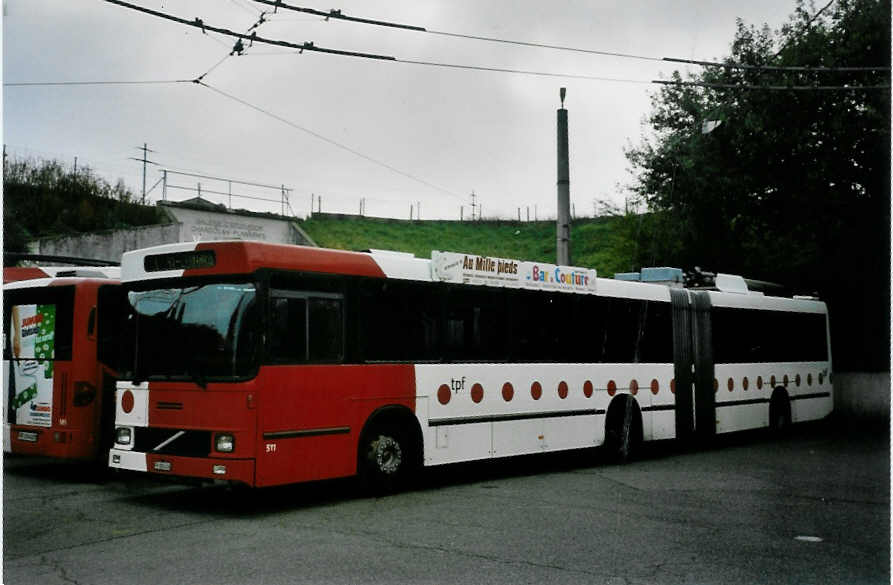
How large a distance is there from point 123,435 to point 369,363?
9.07 feet

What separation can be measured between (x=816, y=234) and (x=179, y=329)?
15.7 meters

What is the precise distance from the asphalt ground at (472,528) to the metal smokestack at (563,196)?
6.36 m

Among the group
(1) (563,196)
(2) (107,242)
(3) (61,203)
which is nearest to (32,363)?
(1) (563,196)

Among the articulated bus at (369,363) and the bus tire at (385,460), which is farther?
the bus tire at (385,460)

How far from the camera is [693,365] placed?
57.1 ft

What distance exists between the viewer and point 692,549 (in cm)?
841

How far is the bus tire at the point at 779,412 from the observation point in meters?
19.8

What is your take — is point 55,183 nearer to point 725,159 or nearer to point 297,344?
point 725,159

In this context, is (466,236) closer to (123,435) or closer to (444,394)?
(444,394)

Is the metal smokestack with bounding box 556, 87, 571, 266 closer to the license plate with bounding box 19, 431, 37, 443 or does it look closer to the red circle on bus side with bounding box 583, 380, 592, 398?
the red circle on bus side with bounding box 583, 380, 592, 398

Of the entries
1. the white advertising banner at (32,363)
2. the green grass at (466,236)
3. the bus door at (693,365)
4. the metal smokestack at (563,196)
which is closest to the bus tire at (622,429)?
the bus door at (693,365)

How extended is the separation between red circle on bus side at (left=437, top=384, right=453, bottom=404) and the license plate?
17.3 feet

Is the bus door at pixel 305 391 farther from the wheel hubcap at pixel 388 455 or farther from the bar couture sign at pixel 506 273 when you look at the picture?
the bar couture sign at pixel 506 273

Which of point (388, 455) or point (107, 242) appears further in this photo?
point (107, 242)
